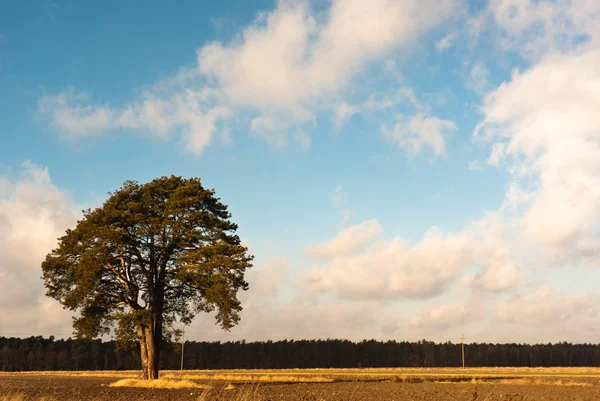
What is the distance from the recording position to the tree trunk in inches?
1471

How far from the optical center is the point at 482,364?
18538cm

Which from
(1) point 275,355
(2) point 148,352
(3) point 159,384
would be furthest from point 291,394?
(1) point 275,355

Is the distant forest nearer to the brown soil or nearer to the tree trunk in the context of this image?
the tree trunk

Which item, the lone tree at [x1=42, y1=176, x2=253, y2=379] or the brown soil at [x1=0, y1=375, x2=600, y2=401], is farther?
the lone tree at [x1=42, y1=176, x2=253, y2=379]

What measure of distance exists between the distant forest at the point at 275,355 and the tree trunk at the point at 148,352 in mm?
108482

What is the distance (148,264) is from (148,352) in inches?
234

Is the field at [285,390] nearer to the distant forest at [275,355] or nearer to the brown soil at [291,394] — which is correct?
the brown soil at [291,394]

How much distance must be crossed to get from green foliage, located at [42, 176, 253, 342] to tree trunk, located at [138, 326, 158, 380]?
0.93 m

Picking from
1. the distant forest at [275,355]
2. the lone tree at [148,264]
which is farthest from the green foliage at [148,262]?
the distant forest at [275,355]

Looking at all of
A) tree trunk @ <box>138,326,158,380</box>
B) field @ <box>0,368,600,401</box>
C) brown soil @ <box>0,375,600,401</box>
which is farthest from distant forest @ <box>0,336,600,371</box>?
brown soil @ <box>0,375,600,401</box>

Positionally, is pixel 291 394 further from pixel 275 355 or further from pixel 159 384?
pixel 275 355

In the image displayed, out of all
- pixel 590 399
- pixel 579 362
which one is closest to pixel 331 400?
pixel 590 399

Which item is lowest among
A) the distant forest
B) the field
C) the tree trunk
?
the distant forest

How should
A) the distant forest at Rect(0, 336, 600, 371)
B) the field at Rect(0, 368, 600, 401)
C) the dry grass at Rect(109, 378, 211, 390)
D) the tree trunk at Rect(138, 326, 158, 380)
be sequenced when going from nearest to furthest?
the field at Rect(0, 368, 600, 401)
the dry grass at Rect(109, 378, 211, 390)
the tree trunk at Rect(138, 326, 158, 380)
the distant forest at Rect(0, 336, 600, 371)
